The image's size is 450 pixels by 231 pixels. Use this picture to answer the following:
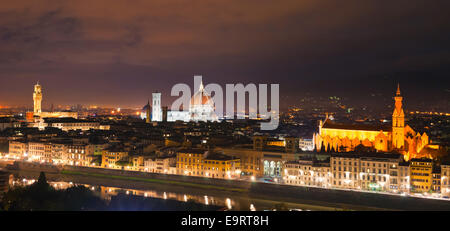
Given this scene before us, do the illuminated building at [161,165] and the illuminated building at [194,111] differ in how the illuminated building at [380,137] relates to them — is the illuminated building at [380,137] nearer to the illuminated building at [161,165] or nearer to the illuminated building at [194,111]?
the illuminated building at [161,165]

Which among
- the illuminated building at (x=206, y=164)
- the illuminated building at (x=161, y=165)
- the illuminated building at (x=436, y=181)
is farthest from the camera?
the illuminated building at (x=161, y=165)

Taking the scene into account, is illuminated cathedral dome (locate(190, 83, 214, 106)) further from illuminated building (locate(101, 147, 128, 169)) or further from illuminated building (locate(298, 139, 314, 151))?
illuminated building (locate(101, 147, 128, 169))

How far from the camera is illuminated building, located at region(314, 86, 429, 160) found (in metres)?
24.2

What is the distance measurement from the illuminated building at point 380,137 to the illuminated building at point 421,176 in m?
3.58

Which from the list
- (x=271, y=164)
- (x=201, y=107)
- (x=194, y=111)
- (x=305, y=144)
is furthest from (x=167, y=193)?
(x=201, y=107)

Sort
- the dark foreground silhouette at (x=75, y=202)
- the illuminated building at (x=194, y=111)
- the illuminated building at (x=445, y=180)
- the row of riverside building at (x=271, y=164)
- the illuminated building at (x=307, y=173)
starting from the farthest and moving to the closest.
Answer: the illuminated building at (x=194, y=111)
the illuminated building at (x=307, y=173)
the row of riverside building at (x=271, y=164)
the illuminated building at (x=445, y=180)
the dark foreground silhouette at (x=75, y=202)

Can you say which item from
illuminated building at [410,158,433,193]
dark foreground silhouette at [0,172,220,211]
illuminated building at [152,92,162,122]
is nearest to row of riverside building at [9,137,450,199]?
illuminated building at [410,158,433,193]

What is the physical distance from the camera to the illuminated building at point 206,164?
22.4 m

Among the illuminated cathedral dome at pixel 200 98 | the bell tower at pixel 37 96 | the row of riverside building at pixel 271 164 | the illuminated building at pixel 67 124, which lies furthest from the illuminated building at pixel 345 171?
the bell tower at pixel 37 96

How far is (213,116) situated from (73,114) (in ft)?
74.9

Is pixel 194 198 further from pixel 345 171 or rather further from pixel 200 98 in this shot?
pixel 200 98

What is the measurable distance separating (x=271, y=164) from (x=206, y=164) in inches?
131
